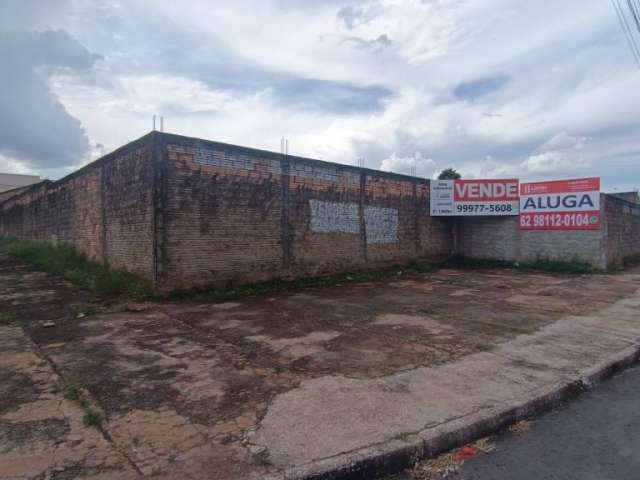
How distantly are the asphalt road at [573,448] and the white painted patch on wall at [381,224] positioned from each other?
972cm

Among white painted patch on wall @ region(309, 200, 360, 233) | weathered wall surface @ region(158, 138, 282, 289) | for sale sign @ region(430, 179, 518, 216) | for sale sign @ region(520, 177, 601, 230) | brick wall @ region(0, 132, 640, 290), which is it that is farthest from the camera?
for sale sign @ region(430, 179, 518, 216)

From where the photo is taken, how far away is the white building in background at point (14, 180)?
4016 cm

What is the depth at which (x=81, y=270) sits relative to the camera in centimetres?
1145

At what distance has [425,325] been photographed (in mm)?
6480

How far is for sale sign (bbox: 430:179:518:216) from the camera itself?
15914mm

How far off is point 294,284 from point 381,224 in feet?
14.5

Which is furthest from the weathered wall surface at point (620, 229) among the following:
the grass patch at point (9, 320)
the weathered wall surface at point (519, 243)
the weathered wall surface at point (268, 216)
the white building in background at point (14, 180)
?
the white building in background at point (14, 180)

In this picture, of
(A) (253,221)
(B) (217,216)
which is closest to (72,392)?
(B) (217,216)

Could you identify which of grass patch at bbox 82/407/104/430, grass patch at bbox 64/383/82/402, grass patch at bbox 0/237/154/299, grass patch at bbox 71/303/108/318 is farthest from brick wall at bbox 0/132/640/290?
grass patch at bbox 82/407/104/430

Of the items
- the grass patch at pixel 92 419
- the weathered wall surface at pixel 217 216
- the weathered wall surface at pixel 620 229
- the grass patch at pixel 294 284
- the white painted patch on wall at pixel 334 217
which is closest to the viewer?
the grass patch at pixel 92 419

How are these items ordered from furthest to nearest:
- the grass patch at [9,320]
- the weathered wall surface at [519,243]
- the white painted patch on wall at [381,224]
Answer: the weathered wall surface at [519,243], the white painted patch on wall at [381,224], the grass patch at [9,320]

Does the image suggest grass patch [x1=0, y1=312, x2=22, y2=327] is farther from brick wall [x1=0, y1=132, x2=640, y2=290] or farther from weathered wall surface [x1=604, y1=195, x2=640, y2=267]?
weathered wall surface [x1=604, y1=195, x2=640, y2=267]

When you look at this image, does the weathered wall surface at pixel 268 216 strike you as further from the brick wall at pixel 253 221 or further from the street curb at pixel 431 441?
the street curb at pixel 431 441

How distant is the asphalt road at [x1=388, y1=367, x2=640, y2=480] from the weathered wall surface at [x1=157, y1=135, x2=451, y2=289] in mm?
7393
